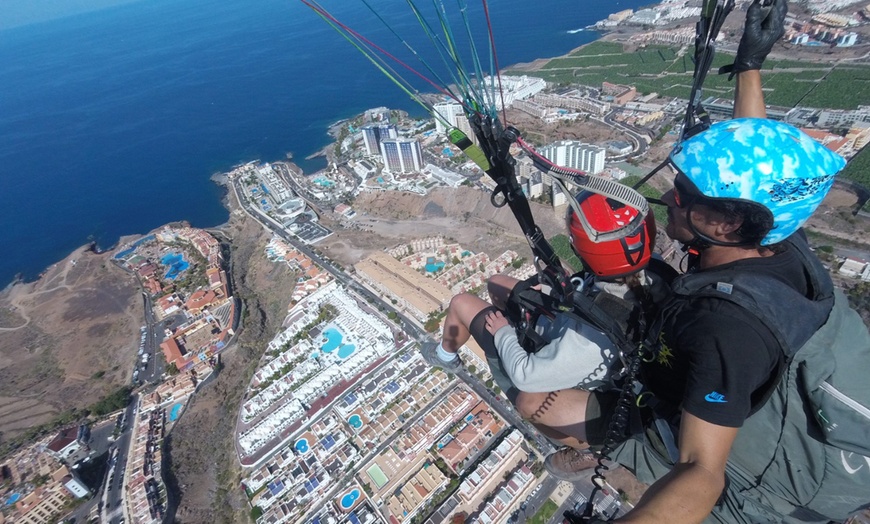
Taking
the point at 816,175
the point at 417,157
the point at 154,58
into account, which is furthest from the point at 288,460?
the point at 154,58

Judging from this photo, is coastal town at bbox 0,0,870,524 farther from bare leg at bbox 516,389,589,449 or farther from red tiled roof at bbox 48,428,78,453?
bare leg at bbox 516,389,589,449

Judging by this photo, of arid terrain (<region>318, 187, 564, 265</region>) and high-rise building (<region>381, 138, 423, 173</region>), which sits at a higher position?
high-rise building (<region>381, 138, 423, 173</region>)

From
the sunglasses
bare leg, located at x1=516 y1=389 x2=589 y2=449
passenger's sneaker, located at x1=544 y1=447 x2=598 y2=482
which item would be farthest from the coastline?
the sunglasses

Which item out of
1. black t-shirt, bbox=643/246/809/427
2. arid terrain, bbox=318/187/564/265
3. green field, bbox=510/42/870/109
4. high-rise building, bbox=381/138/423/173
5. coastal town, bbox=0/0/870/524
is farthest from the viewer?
green field, bbox=510/42/870/109

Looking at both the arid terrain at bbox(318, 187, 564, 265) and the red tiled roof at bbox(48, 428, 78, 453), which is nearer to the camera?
the red tiled roof at bbox(48, 428, 78, 453)

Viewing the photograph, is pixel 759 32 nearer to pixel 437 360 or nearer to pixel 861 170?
pixel 437 360

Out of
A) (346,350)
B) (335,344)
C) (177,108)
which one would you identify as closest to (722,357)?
(346,350)

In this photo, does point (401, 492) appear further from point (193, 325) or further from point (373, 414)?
point (193, 325)
